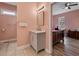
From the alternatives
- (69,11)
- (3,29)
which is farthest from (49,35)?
(69,11)

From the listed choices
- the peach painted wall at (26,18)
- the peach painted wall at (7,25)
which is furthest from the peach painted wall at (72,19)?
the peach painted wall at (7,25)

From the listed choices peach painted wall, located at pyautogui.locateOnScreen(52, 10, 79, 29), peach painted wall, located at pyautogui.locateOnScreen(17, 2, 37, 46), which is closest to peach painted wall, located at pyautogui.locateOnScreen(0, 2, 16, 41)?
peach painted wall, located at pyautogui.locateOnScreen(17, 2, 37, 46)

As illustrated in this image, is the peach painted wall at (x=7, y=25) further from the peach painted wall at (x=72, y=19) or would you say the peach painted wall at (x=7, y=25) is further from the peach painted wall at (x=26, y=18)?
the peach painted wall at (x=72, y=19)

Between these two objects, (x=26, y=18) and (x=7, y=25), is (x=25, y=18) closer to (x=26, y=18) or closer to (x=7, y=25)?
(x=26, y=18)

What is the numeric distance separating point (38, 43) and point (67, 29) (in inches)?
180

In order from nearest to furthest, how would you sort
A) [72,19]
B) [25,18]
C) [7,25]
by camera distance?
1. [25,18]
2. [7,25]
3. [72,19]

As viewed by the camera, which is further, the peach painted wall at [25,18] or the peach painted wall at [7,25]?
the peach painted wall at [7,25]

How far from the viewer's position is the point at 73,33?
21.4 feet

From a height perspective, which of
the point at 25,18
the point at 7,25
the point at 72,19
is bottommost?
the point at 7,25

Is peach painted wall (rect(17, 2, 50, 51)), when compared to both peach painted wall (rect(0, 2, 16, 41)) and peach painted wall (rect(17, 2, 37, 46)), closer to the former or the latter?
peach painted wall (rect(17, 2, 37, 46))

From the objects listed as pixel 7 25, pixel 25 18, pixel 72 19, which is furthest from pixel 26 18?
pixel 72 19

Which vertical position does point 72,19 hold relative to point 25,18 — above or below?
above

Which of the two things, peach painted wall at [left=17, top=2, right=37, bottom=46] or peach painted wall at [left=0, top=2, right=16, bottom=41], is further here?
peach painted wall at [left=0, top=2, right=16, bottom=41]

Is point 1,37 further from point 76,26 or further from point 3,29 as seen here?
point 76,26
